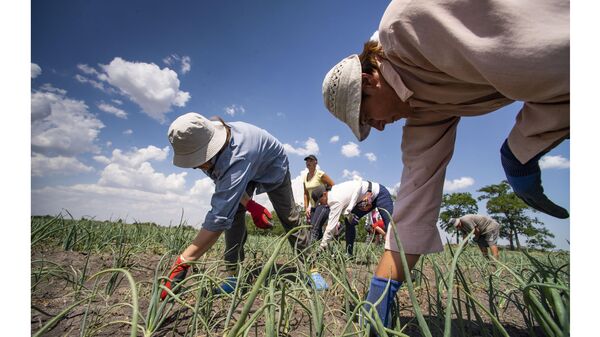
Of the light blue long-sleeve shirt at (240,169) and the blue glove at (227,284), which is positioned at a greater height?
the light blue long-sleeve shirt at (240,169)

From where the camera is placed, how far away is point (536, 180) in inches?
37.0

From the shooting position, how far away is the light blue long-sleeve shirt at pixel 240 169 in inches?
68.8

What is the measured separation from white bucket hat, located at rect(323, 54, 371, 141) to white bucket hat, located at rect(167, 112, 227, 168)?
3.03 feet

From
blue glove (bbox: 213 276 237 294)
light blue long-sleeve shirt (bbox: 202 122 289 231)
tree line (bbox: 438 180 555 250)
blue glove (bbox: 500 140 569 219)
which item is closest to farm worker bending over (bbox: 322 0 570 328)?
blue glove (bbox: 500 140 569 219)

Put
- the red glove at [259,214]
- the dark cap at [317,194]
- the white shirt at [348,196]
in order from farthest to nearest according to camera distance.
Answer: the dark cap at [317,194]
the white shirt at [348,196]
the red glove at [259,214]

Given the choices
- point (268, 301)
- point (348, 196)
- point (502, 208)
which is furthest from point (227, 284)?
point (502, 208)

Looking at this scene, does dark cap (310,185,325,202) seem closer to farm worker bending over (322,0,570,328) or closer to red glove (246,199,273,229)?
red glove (246,199,273,229)

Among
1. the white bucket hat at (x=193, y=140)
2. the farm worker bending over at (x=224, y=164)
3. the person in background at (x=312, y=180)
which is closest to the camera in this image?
the farm worker bending over at (x=224, y=164)

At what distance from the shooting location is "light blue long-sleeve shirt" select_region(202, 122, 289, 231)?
175 centimetres

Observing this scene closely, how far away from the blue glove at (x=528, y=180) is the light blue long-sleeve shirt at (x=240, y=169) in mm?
1354

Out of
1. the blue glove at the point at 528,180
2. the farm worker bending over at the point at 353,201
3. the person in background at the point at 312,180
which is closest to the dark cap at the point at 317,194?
the person in background at the point at 312,180

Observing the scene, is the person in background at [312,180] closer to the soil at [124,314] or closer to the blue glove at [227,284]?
the soil at [124,314]

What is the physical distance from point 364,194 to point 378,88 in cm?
330
